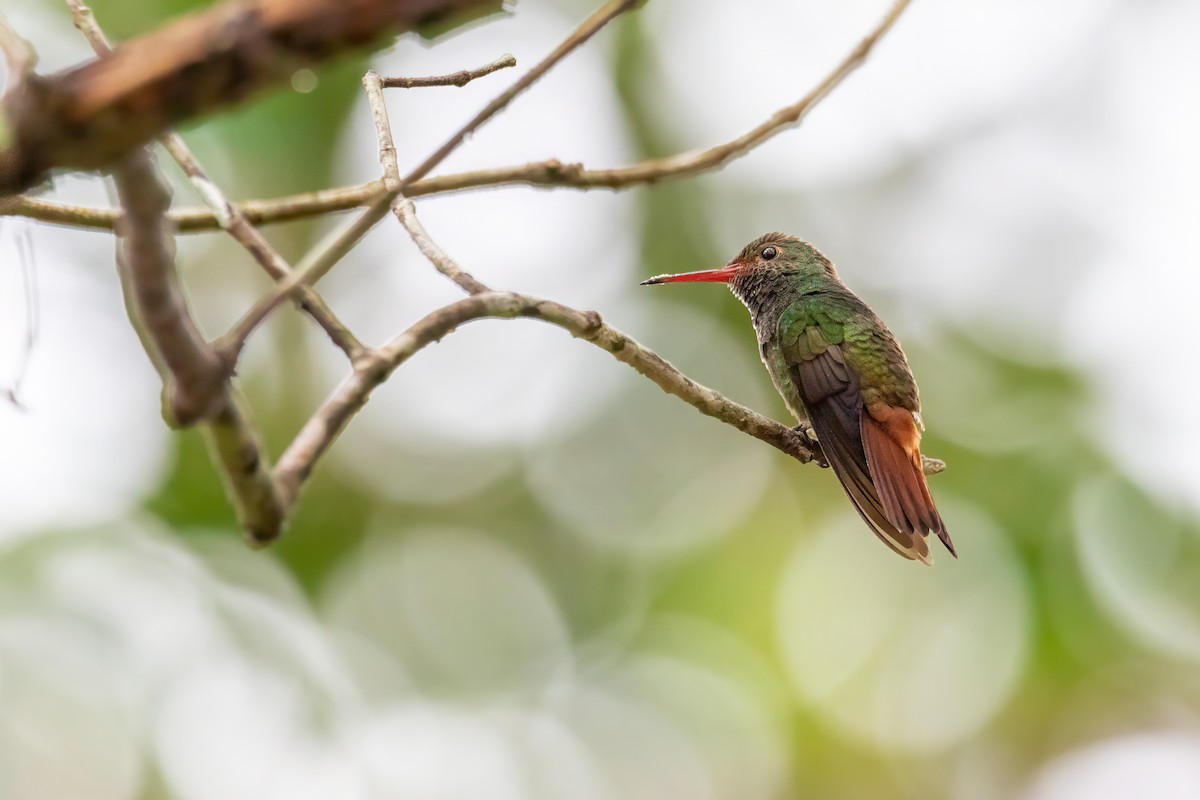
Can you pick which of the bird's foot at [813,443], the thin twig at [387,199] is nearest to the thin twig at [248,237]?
the thin twig at [387,199]

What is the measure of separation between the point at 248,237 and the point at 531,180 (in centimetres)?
54

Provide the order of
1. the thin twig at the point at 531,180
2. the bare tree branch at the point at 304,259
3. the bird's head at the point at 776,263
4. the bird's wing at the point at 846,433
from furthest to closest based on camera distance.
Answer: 1. the bird's head at the point at 776,263
2. the bird's wing at the point at 846,433
3. the thin twig at the point at 531,180
4. the bare tree branch at the point at 304,259

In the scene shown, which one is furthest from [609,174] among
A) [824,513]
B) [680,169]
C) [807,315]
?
[824,513]

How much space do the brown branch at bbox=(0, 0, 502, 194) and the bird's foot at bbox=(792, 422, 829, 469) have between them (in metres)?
3.65

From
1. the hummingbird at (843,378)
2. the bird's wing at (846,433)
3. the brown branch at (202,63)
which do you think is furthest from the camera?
the hummingbird at (843,378)

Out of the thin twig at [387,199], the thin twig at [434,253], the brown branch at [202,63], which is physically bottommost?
the thin twig at [434,253]

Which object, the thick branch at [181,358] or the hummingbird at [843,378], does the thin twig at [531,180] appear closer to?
the thick branch at [181,358]

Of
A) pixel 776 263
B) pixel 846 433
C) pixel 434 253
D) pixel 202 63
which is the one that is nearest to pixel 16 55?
pixel 202 63

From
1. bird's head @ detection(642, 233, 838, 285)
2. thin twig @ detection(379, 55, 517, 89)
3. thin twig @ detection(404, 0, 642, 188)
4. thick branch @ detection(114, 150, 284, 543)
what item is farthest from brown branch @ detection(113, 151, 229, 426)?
bird's head @ detection(642, 233, 838, 285)

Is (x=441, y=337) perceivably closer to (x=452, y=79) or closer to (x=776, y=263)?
(x=452, y=79)

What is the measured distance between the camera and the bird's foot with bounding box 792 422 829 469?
4.93 metres

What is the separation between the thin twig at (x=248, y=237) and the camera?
6.67 feet

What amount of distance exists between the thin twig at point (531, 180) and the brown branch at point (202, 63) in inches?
18.8

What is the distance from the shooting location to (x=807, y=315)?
590 cm
